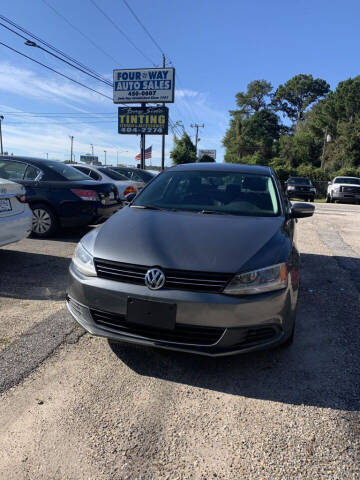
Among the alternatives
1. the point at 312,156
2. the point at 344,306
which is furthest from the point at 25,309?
the point at 312,156

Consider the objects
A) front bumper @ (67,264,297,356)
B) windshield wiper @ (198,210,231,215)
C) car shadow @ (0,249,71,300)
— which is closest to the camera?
front bumper @ (67,264,297,356)

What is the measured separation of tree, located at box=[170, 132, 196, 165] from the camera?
41375 millimetres

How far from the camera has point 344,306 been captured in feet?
12.5

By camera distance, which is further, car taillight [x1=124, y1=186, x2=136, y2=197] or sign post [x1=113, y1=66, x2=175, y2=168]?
sign post [x1=113, y1=66, x2=175, y2=168]

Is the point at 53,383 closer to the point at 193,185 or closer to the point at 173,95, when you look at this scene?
the point at 193,185

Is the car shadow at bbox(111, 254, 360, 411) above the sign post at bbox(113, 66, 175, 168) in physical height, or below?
below

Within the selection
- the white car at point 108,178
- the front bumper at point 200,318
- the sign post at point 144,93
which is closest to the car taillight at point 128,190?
the white car at point 108,178

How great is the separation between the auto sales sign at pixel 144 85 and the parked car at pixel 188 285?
22074 millimetres

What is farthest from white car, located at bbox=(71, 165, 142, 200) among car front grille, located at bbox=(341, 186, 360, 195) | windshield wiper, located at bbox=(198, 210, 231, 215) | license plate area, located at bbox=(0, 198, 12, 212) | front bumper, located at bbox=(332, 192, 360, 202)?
car front grille, located at bbox=(341, 186, 360, 195)

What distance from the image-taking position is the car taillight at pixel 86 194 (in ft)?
21.6

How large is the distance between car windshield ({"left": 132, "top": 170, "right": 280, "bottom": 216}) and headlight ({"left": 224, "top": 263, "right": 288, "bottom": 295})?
3.32ft

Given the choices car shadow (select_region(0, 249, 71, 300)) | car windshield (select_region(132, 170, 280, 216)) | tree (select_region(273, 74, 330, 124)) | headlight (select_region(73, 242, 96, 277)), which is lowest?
car shadow (select_region(0, 249, 71, 300))

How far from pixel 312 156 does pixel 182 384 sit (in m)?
58.8

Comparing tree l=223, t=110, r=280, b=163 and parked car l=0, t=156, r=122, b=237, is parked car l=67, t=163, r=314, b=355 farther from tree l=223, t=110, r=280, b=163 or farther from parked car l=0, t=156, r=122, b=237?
tree l=223, t=110, r=280, b=163
